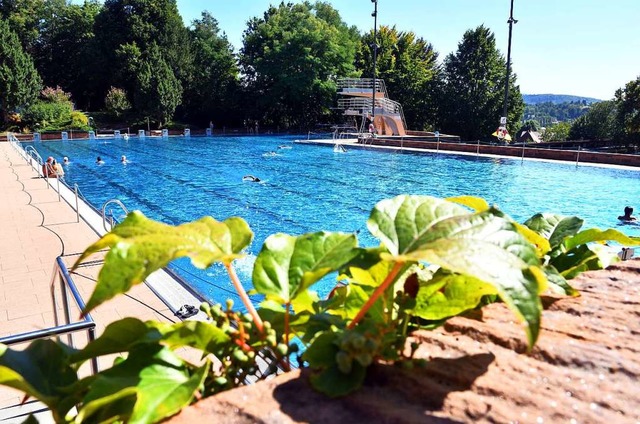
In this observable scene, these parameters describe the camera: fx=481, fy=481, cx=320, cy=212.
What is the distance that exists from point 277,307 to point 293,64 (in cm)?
4339

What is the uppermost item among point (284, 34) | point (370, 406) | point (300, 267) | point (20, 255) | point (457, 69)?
point (284, 34)

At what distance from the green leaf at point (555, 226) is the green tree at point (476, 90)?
129ft

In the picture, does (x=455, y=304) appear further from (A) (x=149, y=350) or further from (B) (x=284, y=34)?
(B) (x=284, y=34)

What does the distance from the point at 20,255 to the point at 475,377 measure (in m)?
8.55

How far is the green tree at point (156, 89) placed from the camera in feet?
128

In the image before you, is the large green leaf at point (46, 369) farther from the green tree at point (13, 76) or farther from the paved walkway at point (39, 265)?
the green tree at point (13, 76)

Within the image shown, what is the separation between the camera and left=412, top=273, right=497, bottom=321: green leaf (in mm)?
943

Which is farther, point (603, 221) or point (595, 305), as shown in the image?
point (603, 221)

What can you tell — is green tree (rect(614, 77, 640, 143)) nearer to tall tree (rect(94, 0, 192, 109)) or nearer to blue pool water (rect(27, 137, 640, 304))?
blue pool water (rect(27, 137, 640, 304))

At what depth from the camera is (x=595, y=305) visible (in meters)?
1.14

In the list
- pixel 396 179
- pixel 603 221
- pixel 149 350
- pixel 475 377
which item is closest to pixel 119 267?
pixel 149 350

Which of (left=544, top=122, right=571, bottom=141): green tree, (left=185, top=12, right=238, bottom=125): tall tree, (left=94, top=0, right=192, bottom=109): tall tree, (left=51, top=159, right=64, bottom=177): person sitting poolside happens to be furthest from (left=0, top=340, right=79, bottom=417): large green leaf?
(left=544, top=122, right=571, bottom=141): green tree

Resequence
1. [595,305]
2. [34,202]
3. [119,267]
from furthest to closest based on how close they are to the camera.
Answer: [34,202]
[595,305]
[119,267]

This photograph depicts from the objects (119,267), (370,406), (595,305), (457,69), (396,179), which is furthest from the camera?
(457,69)
